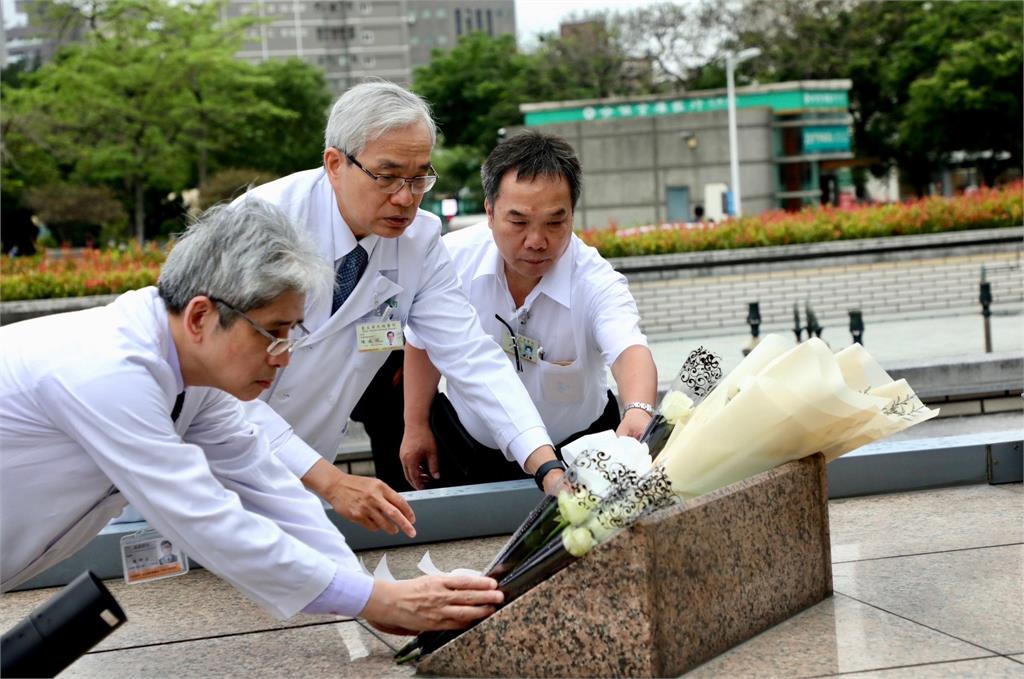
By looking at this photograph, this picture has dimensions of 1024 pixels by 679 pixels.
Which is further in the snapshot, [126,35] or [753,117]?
[126,35]

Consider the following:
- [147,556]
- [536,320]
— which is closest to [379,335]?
[536,320]

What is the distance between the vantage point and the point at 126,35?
35.8m

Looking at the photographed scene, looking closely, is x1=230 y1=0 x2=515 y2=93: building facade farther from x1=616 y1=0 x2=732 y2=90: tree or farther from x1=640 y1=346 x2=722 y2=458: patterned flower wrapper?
x1=640 y1=346 x2=722 y2=458: patterned flower wrapper

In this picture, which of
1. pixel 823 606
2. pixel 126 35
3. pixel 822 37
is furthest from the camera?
pixel 822 37

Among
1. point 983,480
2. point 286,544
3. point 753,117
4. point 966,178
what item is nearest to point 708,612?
point 286,544

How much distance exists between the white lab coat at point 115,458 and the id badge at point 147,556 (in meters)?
0.26

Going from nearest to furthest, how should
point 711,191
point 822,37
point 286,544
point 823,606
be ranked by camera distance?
1. point 286,544
2. point 823,606
3. point 711,191
4. point 822,37

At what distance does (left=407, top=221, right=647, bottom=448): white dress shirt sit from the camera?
159 inches

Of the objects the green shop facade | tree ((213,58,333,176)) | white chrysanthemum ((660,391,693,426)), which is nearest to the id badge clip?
white chrysanthemum ((660,391,693,426))

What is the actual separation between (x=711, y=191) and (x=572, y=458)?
26.7 m

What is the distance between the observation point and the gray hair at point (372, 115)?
3.33 metres

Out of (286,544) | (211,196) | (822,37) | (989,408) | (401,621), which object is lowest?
(989,408)

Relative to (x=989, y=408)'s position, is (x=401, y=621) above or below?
above

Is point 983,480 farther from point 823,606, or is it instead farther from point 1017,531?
point 823,606
